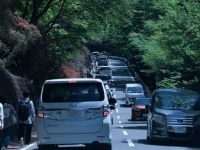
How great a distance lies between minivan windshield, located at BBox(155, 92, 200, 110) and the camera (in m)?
20.4

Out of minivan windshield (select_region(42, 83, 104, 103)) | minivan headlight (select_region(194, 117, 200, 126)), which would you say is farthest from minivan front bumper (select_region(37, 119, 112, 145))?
minivan headlight (select_region(194, 117, 200, 126))

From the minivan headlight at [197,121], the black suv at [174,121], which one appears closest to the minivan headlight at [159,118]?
the black suv at [174,121]

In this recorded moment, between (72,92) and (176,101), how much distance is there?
656cm

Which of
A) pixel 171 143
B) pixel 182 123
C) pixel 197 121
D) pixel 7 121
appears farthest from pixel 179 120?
pixel 7 121

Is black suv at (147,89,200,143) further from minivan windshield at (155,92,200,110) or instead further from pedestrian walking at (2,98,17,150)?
pedestrian walking at (2,98,17,150)

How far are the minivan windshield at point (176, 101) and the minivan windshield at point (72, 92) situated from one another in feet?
19.5

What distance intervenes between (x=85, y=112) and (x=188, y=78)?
21345mm

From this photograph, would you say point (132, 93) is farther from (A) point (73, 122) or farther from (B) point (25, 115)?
(A) point (73, 122)

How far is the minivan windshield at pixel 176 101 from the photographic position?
20359 millimetres

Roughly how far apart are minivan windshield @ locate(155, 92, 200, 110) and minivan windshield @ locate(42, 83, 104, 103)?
5.95 m

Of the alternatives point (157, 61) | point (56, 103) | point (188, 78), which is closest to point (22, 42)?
point (56, 103)

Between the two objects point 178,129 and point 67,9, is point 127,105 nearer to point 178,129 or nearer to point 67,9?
point 67,9

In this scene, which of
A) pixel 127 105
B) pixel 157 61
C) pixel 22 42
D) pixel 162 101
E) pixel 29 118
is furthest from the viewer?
pixel 127 105

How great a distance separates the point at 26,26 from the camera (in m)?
23.4
